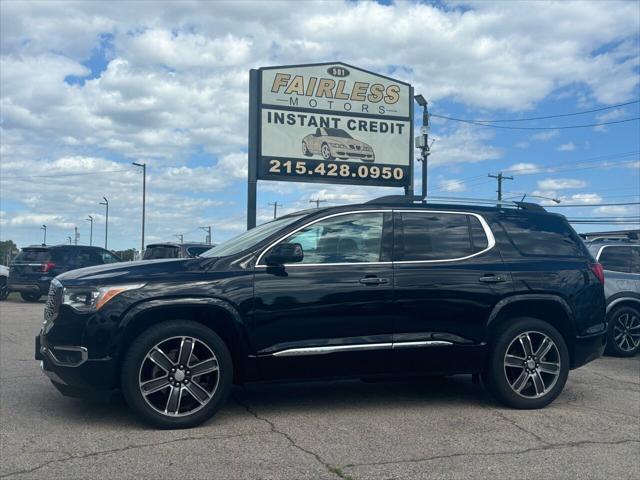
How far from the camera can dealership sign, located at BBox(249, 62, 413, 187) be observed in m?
16.1

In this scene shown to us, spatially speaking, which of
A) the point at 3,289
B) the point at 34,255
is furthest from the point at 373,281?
the point at 3,289

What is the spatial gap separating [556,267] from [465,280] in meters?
0.98

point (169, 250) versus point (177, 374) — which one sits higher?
point (169, 250)

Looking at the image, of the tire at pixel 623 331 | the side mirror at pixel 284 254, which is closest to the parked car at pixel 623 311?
the tire at pixel 623 331

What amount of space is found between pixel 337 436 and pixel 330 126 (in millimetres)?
12600

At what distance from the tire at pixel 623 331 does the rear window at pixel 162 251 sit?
31.3 ft

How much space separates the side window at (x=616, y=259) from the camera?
31.3 ft

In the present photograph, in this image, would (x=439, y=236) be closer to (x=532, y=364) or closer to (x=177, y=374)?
(x=532, y=364)

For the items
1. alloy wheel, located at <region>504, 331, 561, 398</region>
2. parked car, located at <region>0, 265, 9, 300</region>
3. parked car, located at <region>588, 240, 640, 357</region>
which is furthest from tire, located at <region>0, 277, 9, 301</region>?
alloy wheel, located at <region>504, 331, 561, 398</region>

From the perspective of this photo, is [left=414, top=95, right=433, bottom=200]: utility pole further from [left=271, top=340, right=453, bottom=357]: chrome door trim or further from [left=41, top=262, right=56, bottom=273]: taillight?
[left=271, top=340, right=453, bottom=357]: chrome door trim

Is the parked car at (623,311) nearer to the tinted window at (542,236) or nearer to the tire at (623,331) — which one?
the tire at (623,331)

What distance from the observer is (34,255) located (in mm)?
18484

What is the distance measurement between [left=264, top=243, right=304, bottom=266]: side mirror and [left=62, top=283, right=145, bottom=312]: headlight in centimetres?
103

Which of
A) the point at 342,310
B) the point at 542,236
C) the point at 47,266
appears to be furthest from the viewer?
the point at 47,266
